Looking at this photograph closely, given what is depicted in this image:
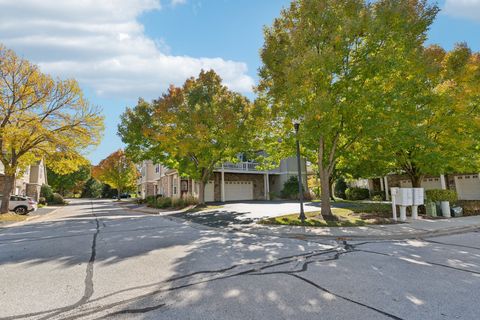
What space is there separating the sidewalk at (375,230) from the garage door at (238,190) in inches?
786

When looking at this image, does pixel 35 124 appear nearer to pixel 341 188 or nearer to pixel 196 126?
pixel 196 126

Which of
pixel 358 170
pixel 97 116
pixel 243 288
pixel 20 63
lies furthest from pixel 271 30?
pixel 20 63

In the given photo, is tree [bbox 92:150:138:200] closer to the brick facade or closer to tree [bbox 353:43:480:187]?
the brick facade

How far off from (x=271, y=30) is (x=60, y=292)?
1318 cm

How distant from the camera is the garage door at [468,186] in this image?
70.7 feet

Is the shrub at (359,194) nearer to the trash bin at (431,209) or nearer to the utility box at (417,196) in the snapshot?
the trash bin at (431,209)

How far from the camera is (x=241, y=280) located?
480cm

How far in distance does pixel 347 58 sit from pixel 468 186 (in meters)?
18.5

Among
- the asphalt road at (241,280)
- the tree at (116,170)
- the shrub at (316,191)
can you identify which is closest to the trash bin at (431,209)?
the asphalt road at (241,280)

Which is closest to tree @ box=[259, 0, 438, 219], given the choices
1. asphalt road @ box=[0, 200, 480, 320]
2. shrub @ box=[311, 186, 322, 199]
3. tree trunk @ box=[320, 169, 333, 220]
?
tree trunk @ box=[320, 169, 333, 220]

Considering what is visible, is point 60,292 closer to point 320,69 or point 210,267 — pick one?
point 210,267

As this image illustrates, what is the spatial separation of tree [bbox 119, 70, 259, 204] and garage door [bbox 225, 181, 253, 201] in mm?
10022

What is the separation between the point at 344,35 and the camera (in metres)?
11.0

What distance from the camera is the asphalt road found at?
361cm
